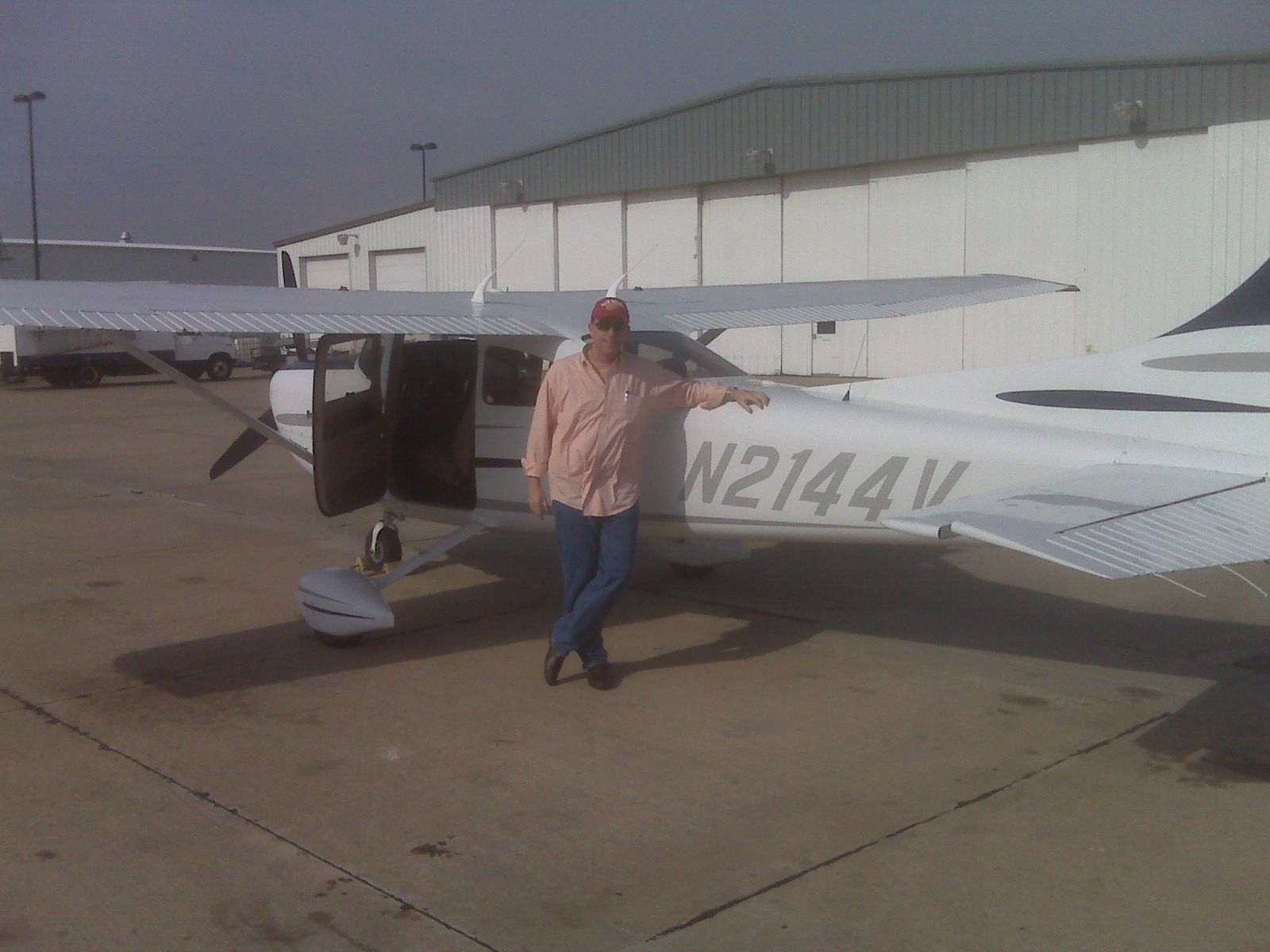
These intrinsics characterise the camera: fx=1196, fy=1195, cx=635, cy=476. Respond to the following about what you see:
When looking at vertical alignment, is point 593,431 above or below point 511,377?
below

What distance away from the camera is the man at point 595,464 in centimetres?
564

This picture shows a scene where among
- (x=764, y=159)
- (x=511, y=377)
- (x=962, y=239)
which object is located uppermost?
(x=764, y=159)

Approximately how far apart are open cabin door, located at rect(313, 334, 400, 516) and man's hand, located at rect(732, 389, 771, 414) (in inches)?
87.6

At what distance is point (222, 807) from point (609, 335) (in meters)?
2.65

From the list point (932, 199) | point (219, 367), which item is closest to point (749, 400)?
point (932, 199)

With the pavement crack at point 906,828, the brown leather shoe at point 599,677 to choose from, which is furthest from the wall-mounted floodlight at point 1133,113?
the brown leather shoe at point 599,677

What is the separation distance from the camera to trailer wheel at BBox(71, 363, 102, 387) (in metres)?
30.5

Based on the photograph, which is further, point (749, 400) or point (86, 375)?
point (86, 375)

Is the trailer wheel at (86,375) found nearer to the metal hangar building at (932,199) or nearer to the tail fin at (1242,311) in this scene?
the metal hangar building at (932,199)

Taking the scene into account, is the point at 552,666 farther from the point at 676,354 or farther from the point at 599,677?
the point at 676,354

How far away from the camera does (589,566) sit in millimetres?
5738

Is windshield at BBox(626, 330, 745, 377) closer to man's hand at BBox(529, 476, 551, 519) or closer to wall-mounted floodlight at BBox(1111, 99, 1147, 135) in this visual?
man's hand at BBox(529, 476, 551, 519)

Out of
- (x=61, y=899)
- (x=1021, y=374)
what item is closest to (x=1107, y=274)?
(x=1021, y=374)

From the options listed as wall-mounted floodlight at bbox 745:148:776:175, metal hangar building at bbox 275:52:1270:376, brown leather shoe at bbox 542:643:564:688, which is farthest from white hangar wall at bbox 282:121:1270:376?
brown leather shoe at bbox 542:643:564:688
